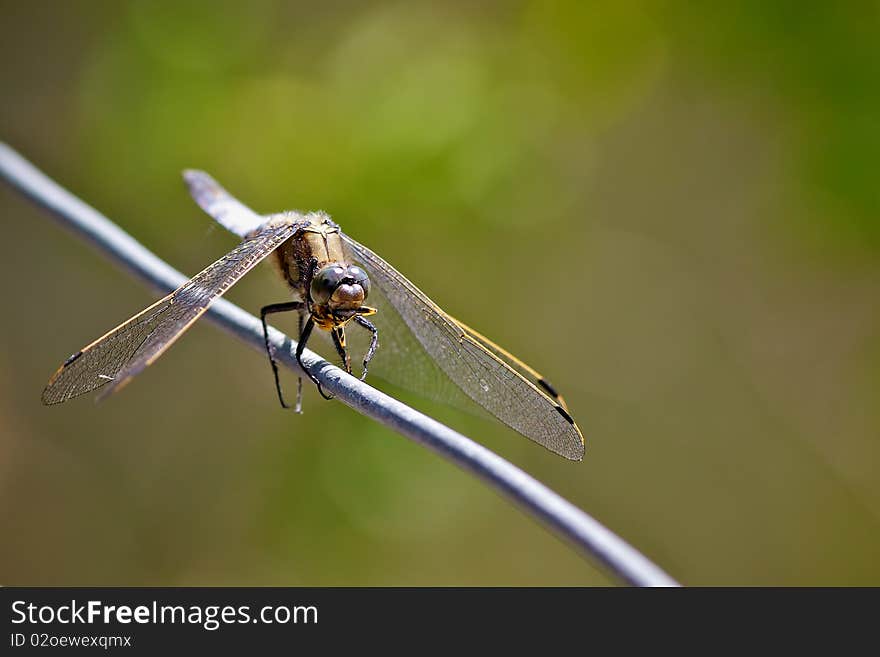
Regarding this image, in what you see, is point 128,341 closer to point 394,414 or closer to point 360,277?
point 360,277

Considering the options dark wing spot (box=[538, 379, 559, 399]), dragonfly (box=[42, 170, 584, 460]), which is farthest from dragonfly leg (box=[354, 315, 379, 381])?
dark wing spot (box=[538, 379, 559, 399])

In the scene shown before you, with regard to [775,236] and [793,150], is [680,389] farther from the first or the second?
[793,150]

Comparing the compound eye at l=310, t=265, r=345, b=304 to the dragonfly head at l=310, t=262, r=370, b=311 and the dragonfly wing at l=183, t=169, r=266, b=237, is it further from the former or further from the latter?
the dragonfly wing at l=183, t=169, r=266, b=237

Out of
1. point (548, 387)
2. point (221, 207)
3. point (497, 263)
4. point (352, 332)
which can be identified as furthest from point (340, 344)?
point (497, 263)

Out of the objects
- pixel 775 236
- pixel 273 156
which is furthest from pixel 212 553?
pixel 775 236

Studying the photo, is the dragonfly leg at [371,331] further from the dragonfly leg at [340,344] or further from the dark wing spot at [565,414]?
the dark wing spot at [565,414]

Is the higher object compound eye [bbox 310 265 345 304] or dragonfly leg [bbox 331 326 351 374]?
compound eye [bbox 310 265 345 304]

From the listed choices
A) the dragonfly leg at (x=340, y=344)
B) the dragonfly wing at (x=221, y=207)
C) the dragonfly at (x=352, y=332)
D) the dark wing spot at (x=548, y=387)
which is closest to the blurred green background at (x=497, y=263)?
the dragonfly wing at (x=221, y=207)
